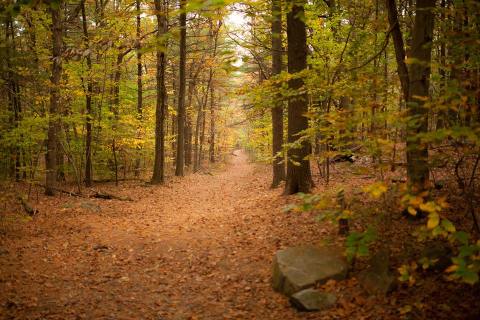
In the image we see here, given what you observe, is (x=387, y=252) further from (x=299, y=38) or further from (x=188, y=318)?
(x=299, y=38)

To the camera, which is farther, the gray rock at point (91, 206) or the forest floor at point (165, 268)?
the gray rock at point (91, 206)

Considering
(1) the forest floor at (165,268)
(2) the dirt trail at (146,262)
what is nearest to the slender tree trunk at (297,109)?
(1) the forest floor at (165,268)

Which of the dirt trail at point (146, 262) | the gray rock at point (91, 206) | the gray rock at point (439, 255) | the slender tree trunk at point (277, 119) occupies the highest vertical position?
the slender tree trunk at point (277, 119)

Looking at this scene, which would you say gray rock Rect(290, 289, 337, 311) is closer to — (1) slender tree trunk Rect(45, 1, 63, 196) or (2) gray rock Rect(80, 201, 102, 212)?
(2) gray rock Rect(80, 201, 102, 212)

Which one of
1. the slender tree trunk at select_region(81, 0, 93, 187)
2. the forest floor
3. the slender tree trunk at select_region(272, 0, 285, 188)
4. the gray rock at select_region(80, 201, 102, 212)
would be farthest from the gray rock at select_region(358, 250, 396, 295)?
the slender tree trunk at select_region(81, 0, 93, 187)

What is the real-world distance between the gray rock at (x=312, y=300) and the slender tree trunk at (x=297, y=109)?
4.66 meters

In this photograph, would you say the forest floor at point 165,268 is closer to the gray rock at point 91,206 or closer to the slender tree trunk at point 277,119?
the gray rock at point 91,206

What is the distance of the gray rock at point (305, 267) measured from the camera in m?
5.85

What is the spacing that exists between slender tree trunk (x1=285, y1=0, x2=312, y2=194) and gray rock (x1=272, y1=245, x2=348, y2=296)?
11.8 ft

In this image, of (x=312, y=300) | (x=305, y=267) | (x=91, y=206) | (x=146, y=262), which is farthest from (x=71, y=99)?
(x=312, y=300)

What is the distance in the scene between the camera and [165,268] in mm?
7895

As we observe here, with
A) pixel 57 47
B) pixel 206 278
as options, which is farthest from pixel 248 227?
pixel 57 47

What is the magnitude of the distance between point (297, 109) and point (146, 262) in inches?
243

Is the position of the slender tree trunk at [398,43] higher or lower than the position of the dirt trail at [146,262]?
higher
